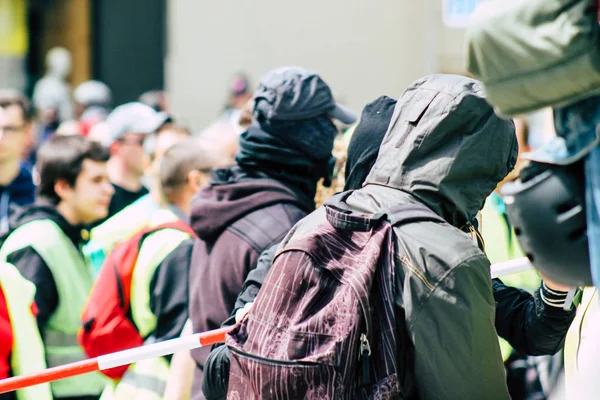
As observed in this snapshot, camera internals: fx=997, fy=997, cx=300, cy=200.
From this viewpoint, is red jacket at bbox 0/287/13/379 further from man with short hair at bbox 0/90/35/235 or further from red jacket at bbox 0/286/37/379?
man with short hair at bbox 0/90/35/235

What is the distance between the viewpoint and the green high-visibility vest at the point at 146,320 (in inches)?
167

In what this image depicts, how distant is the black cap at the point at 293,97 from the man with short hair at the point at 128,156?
11.2 feet

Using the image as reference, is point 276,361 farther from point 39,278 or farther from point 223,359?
point 39,278

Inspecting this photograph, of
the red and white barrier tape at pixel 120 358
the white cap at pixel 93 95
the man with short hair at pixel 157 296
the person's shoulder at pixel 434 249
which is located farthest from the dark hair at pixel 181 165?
the white cap at pixel 93 95

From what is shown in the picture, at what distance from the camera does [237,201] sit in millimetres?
3559

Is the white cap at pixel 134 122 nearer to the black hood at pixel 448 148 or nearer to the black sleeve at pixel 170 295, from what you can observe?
the black sleeve at pixel 170 295

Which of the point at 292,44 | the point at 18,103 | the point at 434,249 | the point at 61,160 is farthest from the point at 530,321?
the point at 292,44

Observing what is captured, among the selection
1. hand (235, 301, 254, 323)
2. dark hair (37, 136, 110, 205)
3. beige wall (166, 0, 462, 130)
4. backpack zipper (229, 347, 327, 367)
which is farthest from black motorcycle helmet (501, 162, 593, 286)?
beige wall (166, 0, 462, 130)

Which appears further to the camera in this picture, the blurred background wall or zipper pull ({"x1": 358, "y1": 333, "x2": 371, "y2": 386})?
the blurred background wall

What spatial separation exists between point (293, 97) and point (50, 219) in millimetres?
1816

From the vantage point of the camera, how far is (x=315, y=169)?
3691mm

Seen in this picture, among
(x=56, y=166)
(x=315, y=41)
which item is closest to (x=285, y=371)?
(x=56, y=166)

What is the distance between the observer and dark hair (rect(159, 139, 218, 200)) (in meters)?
5.09

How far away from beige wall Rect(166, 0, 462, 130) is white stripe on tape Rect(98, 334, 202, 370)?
11.4 metres
